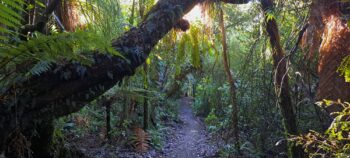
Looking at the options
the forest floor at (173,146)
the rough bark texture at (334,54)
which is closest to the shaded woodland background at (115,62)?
the rough bark texture at (334,54)

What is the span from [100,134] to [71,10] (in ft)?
15.0

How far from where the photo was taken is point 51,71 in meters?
2.88

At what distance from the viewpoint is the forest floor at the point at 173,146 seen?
7.09m

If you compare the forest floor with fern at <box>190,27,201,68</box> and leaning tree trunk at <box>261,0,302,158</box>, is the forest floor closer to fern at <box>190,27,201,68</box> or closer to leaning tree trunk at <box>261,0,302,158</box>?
fern at <box>190,27,201,68</box>

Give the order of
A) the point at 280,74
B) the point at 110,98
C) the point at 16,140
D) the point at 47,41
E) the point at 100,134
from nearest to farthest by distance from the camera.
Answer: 1. the point at 47,41
2. the point at 16,140
3. the point at 280,74
4. the point at 110,98
5. the point at 100,134

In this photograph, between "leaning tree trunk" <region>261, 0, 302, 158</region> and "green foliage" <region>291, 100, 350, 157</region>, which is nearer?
"green foliage" <region>291, 100, 350, 157</region>

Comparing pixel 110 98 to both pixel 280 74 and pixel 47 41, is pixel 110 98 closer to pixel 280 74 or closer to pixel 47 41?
pixel 280 74

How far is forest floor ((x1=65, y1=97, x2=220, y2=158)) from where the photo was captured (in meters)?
7.09

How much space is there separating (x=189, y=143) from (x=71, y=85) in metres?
7.03

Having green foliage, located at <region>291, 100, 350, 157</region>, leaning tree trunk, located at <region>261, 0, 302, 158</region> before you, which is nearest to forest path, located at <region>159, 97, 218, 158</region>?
leaning tree trunk, located at <region>261, 0, 302, 158</region>

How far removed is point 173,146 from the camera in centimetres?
917

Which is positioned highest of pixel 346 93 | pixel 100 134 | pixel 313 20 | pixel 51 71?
pixel 313 20

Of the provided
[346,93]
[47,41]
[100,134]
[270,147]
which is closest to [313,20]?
[346,93]

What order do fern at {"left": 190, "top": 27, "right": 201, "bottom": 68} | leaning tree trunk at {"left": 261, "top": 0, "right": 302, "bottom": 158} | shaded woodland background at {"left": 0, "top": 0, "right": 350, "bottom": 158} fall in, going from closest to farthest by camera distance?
shaded woodland background at {"left": 0, "top": 0, "right": 350, "bottom": 158} < leaning tree trunk at {"left": 261, "top": 0, "right": 302, "bottom": 158} < fern at {"left": 190, "top": 27, "right": 201, "bottom": 68}
